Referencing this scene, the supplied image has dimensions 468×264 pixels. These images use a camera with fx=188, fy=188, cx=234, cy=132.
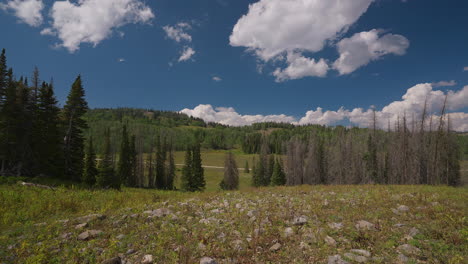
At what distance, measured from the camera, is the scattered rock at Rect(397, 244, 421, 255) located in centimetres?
433

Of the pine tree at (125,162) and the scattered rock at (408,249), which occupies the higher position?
the scattered rock at (408,249)

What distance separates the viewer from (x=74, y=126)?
90.5 ft

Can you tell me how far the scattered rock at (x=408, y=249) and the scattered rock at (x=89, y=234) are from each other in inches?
322

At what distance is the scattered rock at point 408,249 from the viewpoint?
433 cm

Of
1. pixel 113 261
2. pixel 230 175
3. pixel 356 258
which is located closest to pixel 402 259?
pixel 356 258

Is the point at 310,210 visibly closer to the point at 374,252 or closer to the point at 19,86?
the point at 374,252

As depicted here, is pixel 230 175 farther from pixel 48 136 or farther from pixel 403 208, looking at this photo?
pixel 403 208

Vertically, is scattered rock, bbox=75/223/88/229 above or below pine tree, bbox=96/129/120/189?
above

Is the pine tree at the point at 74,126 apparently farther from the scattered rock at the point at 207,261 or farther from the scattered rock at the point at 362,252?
the scattered rock at the point at 362,252

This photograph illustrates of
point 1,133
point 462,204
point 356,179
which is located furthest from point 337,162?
point 1,133

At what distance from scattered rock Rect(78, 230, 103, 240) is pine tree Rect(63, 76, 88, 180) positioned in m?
27.2

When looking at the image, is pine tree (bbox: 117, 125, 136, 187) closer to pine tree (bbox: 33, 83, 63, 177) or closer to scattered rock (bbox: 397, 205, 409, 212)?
pine tree (bbox: 33, 83, 63, 177)

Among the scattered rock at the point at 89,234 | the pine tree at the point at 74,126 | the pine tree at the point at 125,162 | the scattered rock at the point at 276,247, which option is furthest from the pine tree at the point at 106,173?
the scattered rock at the point at 276,247

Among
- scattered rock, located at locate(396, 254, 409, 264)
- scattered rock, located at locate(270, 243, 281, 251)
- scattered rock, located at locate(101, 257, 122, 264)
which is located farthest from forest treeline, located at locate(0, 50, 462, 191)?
scattered rock, located at locate(396, 254, 409, 264)
